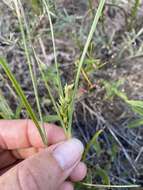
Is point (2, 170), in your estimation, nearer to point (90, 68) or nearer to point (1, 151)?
point (1, 151)

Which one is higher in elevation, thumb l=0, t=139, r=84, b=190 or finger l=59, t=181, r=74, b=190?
thumb l=0, t=139, r=84, b=190

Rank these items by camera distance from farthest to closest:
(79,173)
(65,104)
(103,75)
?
(103,75), (79,173), (65,104)

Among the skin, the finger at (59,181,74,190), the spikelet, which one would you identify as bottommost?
the finger at (59,181,74,190)

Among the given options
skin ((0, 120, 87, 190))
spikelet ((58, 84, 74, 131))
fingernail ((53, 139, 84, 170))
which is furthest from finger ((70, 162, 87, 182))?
spikelet ((58, 84, 74, 131))

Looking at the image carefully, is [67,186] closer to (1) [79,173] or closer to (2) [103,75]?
(1) [79,173]

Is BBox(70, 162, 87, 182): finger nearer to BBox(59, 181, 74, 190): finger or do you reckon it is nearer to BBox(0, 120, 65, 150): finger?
BBox(59, 181, 74, 190): finger

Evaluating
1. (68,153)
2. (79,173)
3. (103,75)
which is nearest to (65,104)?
(68,153)

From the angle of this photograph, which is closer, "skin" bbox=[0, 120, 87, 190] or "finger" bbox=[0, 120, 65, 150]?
"skin" bbox=[0, 120, 87, 190]

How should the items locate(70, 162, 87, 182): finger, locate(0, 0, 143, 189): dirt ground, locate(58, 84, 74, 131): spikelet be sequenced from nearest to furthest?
locate(58, 84, 74, 131): spikelet, locate(70, 162, 87, 182): finger, locate(0, 0, 143, 189): dirt ground
